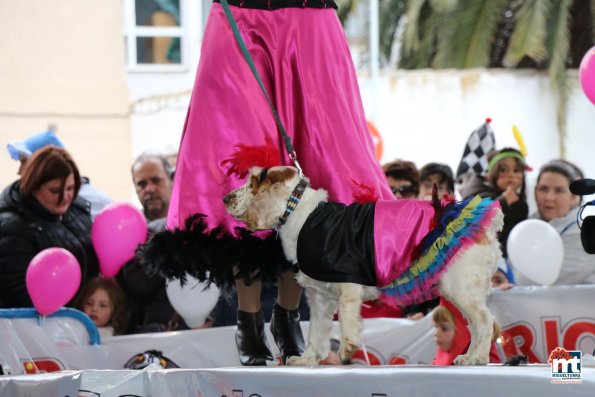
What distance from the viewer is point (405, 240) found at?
307 centimetres

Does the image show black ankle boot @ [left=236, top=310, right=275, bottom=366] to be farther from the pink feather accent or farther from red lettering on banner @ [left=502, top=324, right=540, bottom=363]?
red lettering on banner @ [left=502, top=324, right=540, bottom=363]

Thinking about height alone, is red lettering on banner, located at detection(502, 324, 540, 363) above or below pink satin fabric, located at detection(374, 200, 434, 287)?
below

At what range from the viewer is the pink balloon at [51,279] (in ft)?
14.9

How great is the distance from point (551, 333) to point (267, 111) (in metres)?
2.13

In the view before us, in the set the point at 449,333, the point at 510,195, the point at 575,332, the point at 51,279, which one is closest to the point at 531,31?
the point at 510,195

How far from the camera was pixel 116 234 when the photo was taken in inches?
199

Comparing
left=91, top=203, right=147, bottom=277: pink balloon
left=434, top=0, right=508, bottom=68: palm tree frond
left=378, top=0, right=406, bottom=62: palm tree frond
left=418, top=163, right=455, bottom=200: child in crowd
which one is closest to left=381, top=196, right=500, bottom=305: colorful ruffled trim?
left=91, top=203, right=147, bottom=277: pink balloon

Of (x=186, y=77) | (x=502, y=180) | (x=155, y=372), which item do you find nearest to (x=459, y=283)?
(x=155, y=372)

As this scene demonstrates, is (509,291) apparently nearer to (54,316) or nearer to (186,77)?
(54,316)

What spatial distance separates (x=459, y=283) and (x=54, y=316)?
2.27 metres

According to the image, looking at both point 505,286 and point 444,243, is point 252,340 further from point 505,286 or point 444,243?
point 505,286

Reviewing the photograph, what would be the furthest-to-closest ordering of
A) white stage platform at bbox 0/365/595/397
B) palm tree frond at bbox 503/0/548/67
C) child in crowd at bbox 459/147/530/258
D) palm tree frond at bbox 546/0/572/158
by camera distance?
palm tree frond at bbox 546/0/572/158
palm tree frond at bbox 503/0/548/67
child in crowd at bbox 459/147/530/258
white stage platform at bbox 0/365/595/397

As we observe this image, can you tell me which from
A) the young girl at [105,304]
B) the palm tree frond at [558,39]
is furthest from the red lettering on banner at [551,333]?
the palm tree frond at [558,39]

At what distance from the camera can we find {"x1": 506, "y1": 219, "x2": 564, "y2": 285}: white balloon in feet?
16.0
